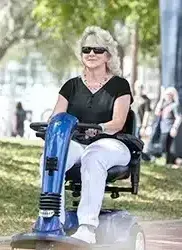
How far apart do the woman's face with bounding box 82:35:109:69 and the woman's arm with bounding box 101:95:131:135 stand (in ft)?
1.05

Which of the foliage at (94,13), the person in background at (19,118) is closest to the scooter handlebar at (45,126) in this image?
the foliage at (94,13)

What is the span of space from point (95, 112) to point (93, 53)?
1.46ft

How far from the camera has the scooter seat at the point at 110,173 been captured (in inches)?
285

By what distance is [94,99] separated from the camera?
7.67 metres

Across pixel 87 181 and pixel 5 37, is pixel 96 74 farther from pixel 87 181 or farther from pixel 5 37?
pixel 5 37

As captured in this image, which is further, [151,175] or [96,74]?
[151,175]

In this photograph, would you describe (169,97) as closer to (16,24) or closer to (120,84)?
(120,84)

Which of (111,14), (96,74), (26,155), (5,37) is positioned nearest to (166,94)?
(26,155)

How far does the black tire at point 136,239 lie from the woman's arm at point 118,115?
0.82m

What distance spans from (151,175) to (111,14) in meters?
10.1

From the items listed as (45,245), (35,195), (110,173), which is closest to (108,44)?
(110,173)

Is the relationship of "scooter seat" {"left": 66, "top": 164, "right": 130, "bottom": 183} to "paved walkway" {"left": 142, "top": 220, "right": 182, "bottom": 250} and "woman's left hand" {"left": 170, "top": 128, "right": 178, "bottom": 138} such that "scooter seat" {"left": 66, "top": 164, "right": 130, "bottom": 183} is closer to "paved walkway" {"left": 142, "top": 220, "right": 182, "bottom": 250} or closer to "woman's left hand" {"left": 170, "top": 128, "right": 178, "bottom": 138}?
"paved walkway" {"left": 142, "top": 220, "right": 182, "bottom": 250}

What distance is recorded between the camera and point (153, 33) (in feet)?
111

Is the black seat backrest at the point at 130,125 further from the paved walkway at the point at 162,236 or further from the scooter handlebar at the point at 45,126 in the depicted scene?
the paved walkway at the point at 162,236
